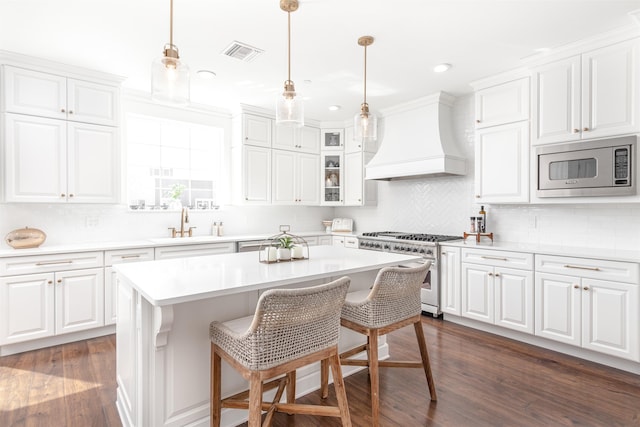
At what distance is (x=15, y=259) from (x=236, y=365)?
2.65 meters

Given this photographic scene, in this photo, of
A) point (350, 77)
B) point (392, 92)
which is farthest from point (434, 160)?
point (350, 77)

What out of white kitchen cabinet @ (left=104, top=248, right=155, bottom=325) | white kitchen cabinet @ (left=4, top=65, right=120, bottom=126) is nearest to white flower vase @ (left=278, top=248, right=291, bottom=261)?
white kitchen cabinet @ (left=104, top=248, right=155, bottom=325)

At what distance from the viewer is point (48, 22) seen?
8.42 feet

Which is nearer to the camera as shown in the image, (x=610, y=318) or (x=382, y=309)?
(x=382, y=309)

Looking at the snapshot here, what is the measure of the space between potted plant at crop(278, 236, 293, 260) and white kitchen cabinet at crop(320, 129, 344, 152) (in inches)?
129

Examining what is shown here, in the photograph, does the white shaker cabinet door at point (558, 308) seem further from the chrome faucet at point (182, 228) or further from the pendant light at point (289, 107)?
the chrome faucet at point (182, 228)

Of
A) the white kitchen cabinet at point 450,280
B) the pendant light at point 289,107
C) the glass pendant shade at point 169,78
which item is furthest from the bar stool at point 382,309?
the white kitchen cabinet at point 450,280

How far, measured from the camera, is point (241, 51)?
3035 millimetres

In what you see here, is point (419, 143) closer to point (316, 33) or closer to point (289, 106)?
point (316, 33)

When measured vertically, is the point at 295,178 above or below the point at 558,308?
above

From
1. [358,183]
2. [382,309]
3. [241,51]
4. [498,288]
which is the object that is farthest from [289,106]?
[358,183]

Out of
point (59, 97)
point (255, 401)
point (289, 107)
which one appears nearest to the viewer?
point (255, 401)

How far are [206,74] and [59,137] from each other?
151 cm

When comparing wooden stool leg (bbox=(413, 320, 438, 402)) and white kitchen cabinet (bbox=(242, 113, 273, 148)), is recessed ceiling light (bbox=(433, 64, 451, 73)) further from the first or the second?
wooden stool leg (bbox=(413, 320, 438, 402))
